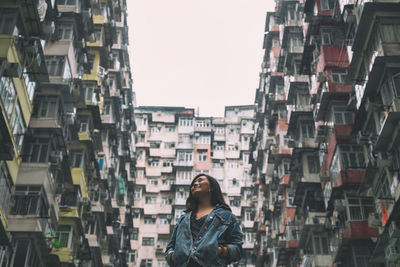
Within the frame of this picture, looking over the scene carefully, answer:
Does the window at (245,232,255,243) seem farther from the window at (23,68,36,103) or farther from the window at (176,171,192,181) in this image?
the window at (23,68,36,103)

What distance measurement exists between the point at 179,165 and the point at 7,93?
48.3 metres

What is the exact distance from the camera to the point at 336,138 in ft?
94.6

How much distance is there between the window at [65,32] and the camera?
30086mm

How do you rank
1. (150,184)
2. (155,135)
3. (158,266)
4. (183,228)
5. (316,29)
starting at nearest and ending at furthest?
(183,228) → (316,29) → (158,266) → (150,184) → (155,135)

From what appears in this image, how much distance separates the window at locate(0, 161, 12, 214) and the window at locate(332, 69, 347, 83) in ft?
59.7

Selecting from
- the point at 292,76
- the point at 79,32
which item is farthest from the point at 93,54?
the point at 292,76

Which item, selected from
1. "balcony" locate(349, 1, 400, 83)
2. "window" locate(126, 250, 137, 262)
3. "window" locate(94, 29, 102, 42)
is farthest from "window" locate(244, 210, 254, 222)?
"balcony" locate(349, 1, 400, 83)

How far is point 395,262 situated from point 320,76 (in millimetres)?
12334

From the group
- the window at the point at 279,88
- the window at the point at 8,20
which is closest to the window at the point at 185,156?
the window at the point at 279,88

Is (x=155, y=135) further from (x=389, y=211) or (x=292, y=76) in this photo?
(x=389, y=211)

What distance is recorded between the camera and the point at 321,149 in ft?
105

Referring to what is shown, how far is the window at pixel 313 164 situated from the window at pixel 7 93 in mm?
20013

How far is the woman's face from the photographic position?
6613mm

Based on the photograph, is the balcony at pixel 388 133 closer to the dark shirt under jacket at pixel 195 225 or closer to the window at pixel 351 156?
the window at pixel 351 156
